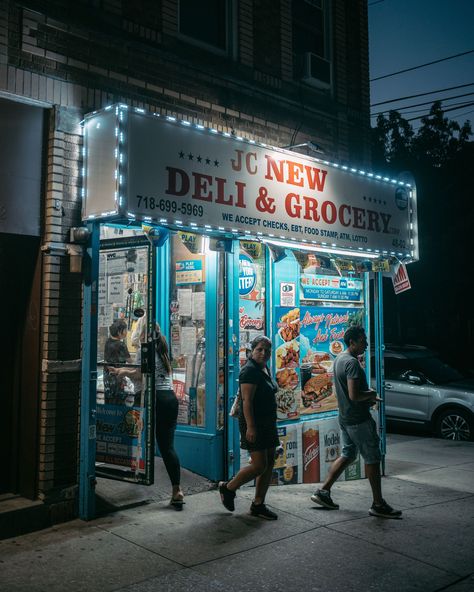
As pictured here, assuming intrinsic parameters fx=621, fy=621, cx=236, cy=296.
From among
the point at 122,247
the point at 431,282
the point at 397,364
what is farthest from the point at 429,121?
the point at 122,247

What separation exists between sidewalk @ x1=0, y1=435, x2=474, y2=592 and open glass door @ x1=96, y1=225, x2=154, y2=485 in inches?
23.3

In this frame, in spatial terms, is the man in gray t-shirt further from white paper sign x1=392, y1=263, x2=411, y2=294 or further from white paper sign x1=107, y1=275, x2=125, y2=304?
white paper sign x1=392, y1=263, x2=411, y2=294

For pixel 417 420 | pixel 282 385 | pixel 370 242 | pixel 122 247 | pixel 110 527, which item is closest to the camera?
pixel 110 527

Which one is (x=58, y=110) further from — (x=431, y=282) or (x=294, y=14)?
(x=431, y=282)

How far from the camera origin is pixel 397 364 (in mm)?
12688

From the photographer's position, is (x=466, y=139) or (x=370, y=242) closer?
(x=370, y=242)

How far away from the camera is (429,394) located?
473 inches

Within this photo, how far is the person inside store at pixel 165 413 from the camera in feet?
21.0

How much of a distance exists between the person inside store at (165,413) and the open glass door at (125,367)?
0.28ft

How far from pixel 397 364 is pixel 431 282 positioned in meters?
12.5

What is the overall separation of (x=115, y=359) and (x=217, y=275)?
1568 millimetres

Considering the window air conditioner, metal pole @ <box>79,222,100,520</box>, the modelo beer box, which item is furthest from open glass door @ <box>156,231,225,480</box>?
the window air conditioner

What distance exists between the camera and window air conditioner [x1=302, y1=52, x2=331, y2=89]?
9.14m

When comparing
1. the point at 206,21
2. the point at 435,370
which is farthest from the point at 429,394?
the point at 206,21
